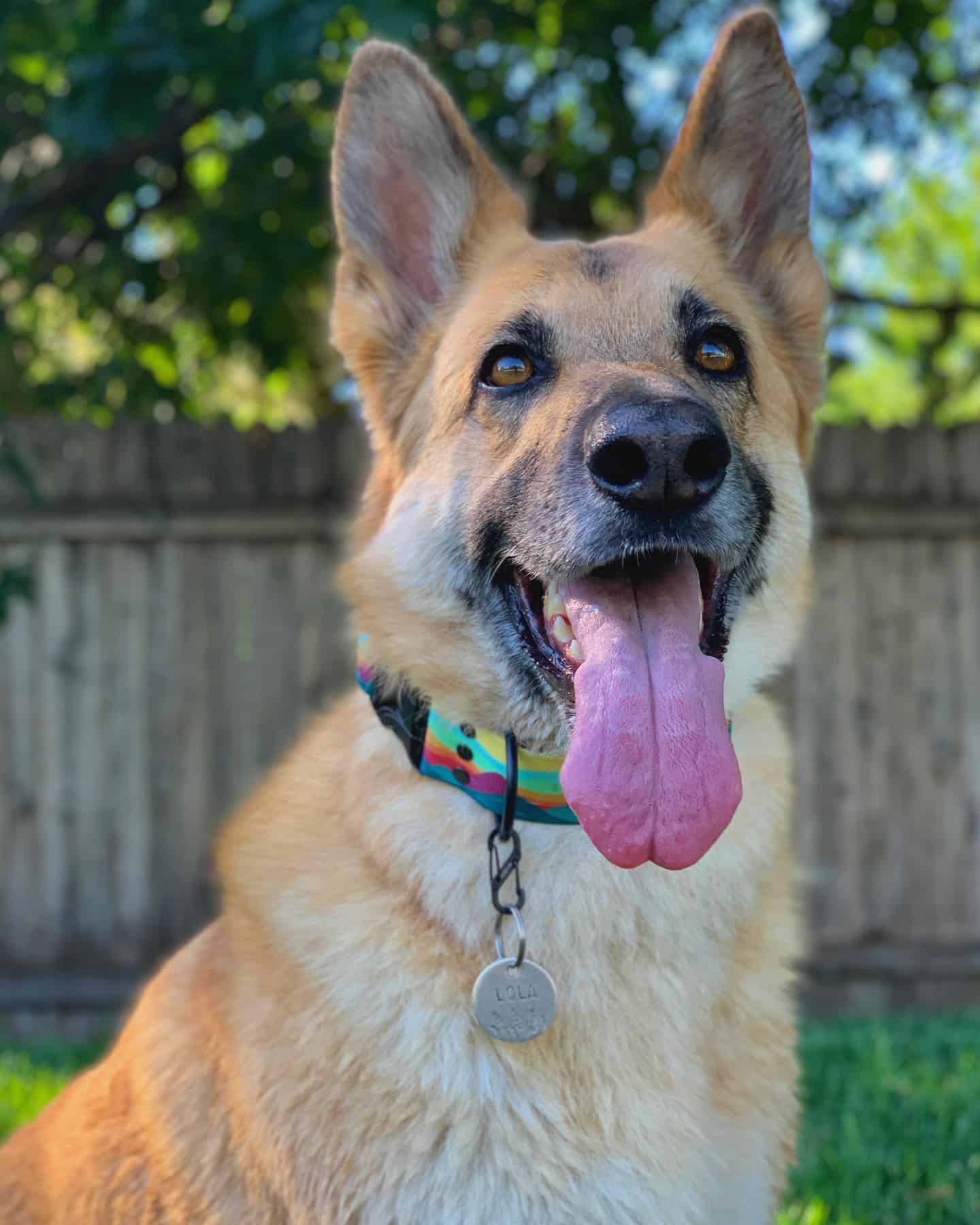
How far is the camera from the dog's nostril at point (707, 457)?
6.56 ft

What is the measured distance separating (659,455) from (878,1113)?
3.05 metres

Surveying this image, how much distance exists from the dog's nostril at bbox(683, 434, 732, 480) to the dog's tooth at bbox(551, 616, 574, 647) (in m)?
0.35

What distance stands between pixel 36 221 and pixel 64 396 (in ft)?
2.95

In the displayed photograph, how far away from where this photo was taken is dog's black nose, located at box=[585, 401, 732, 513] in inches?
77.6

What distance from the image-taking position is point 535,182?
7.27 meters

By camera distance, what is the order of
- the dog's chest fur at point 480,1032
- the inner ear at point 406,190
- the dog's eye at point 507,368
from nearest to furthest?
the dog's chest fur at point 480,1032
the dog's eye at point 507,368
the inner ear at point 406,190

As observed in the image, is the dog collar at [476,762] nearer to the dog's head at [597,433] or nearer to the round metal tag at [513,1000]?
the dog's head at [597,433]

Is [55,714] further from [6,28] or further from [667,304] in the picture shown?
[667,304]

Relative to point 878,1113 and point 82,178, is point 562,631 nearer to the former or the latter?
point 878,1113

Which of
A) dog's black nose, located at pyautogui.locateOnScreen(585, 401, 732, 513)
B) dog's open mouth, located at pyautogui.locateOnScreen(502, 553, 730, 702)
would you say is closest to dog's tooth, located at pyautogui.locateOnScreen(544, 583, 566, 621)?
dog's open mouth, located at pyautogui.locateOnScreen(502, 553, 730, 702)

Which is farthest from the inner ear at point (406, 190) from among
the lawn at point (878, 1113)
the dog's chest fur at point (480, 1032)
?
the lawn at point (878, 1113)

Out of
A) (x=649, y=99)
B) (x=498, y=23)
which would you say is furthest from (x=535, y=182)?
(x=498, y=23)

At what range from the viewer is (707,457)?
204 cm

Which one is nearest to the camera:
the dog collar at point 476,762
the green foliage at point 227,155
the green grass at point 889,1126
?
the dog collar at point 476,762
